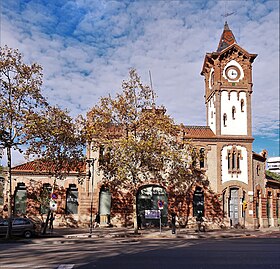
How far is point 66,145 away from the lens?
87.0 ft

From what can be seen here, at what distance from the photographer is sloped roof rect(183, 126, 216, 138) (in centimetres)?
3528

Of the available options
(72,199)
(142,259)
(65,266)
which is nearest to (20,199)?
(72,199)

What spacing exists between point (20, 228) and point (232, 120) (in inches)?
864

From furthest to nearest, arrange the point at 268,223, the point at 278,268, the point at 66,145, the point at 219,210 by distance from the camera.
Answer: the point at 268,223 < the point at 219,210 < the point at 66,145 < the point at 278,268

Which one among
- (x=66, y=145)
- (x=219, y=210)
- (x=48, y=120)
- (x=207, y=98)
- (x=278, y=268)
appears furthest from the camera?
(x=207, y=98)

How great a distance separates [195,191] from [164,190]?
9.52ft

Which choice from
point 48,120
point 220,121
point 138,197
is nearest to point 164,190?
point 138,197

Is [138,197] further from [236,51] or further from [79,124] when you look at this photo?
[236,51]

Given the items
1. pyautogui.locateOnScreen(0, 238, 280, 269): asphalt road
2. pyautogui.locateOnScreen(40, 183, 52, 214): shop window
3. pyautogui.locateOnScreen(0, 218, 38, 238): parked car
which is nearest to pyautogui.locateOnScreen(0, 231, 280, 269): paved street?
pyautogui.locateOnScreen(0, 238, 280, 269): asphalt road

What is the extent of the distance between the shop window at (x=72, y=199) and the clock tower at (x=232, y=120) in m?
12.8

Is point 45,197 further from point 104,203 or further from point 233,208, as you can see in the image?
point 233,208

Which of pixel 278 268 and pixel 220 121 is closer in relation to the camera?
pixel 278 268

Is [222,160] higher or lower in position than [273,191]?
higher

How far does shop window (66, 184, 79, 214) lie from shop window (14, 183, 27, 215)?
3919 mm
